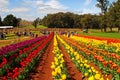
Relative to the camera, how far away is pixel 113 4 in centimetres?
10550

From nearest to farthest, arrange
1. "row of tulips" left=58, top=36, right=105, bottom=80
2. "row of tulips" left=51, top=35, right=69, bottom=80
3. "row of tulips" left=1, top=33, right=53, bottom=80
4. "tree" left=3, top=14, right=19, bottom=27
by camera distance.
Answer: "row of tulips" left=58, top=36, right=105, bottom=80 < "row of tulips" left=51, top=35, right=69, bottom=80 < "row of tulips" left=1, top=33, right=53, bottom=80 < "tree" left=3, top=14, right=19, bottom=27

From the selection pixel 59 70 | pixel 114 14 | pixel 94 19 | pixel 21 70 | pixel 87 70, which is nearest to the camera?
pixel 59 70

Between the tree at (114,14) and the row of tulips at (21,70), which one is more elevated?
the tree at (114,14)

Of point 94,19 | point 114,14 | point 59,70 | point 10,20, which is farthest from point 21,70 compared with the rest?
point 10,20

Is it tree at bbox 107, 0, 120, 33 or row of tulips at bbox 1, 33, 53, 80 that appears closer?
row of tulips at bbox 1, 33, 53, 80

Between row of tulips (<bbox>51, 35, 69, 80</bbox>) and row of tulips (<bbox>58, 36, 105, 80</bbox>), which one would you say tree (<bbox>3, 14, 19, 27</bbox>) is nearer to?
row of tulips (<bbox>58, 36, 105, 80</bbox>)

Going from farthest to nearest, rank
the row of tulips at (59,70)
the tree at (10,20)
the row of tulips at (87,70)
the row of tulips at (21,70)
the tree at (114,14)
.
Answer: the tree at (10,20), the tree at (114,14), the row of tulips at (21,70), the row of tulips at (59,70), the row of tulips at (87,70)

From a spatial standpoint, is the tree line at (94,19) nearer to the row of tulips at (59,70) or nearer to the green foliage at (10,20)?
the green foliage at (10,20)

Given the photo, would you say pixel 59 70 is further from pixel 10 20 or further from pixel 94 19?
pixel 10 20

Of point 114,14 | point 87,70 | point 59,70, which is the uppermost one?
point 114,14

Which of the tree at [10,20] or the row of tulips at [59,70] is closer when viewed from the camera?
the row of tulips at [59,70]

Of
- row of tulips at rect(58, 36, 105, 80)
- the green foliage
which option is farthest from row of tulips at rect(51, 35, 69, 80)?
the green foliage

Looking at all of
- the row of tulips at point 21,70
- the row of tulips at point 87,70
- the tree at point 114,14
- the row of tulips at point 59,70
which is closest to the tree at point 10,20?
the tree at point 114,14

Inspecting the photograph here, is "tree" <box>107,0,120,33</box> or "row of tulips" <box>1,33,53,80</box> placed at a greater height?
"tree" <box>107,0,120,33</box>
